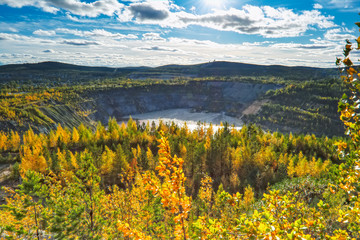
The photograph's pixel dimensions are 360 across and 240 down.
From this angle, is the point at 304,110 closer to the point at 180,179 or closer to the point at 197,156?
the point at 197,156

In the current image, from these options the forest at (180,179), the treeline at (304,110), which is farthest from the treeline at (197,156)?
the treeline at (304,110)

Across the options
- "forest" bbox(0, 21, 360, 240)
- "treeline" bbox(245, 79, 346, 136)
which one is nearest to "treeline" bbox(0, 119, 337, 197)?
"forest" bbox(0, 21, 360, 240)

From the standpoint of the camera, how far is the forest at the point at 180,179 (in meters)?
5.53

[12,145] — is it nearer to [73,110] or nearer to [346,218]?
[73,110]

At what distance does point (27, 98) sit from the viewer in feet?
395

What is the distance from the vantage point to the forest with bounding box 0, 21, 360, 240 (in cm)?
553

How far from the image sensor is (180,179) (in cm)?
596

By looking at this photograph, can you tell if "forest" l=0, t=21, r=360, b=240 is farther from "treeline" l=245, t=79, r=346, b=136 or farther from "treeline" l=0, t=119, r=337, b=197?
"treeline" l=245, t=79, r=346, b=136

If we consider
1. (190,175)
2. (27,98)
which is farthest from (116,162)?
(27,98)

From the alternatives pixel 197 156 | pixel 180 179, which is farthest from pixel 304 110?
pixel 180 179

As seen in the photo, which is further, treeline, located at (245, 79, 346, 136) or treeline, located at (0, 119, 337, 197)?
treeline, located at (245, 79, 346, 136)

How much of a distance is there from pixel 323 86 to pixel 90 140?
197 m

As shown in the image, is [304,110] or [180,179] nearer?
[180,179]

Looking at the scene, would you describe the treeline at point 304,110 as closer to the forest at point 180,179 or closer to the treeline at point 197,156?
the forest at point 180,179
